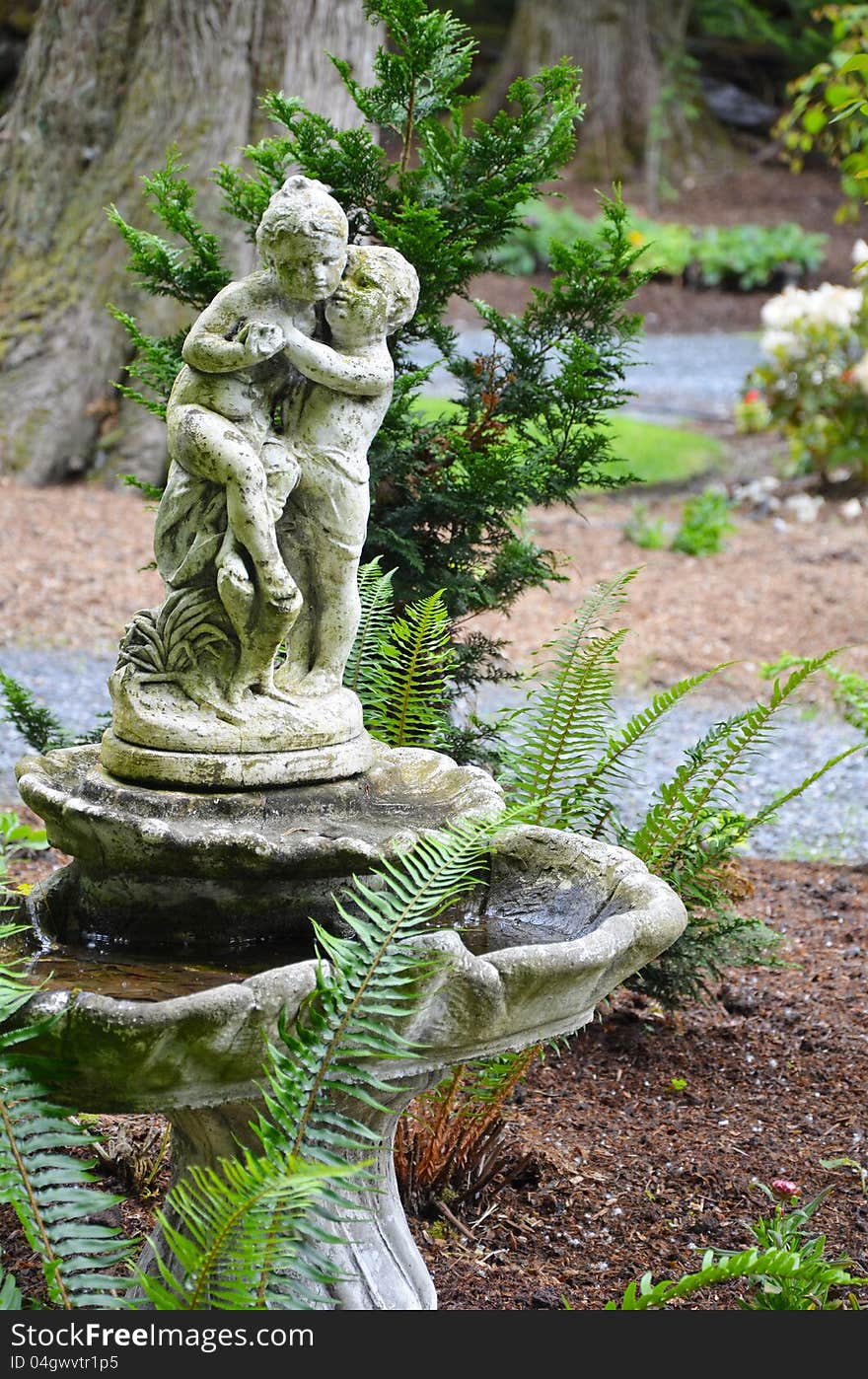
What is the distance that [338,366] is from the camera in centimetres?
330

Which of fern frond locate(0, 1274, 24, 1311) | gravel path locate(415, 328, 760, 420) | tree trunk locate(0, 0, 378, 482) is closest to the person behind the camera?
fern frond locate(0, 1274, 24, 1311)

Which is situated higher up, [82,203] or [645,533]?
[82,203]

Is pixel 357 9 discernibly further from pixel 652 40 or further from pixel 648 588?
pixel 652 40

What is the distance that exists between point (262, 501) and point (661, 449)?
11.4m

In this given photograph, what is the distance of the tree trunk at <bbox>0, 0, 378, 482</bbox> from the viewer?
993cm

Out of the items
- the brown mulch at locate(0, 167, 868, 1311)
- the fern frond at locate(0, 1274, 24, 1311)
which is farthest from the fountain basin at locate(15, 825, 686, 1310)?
the brown mulch at locate(0, 167, 868, 1311)

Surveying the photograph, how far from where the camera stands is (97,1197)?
283 centimetres

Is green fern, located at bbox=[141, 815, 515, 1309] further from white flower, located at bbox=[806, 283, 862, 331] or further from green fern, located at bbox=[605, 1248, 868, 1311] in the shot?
white flower, located at bbox=[806, 283, 862, 331]

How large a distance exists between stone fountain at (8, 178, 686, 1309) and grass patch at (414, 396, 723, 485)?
368 inches

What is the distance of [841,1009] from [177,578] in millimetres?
3131

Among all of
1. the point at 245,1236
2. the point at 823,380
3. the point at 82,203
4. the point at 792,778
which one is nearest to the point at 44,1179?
the point at 245,1236

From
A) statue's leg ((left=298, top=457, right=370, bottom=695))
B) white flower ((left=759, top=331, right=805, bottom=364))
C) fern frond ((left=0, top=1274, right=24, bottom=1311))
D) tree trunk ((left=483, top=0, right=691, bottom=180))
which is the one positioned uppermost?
tree trunk ((left=483, top=0, right=691, bottom=180))

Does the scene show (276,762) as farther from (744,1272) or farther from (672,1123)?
(672,1123)

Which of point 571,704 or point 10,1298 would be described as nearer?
point 10,1298
